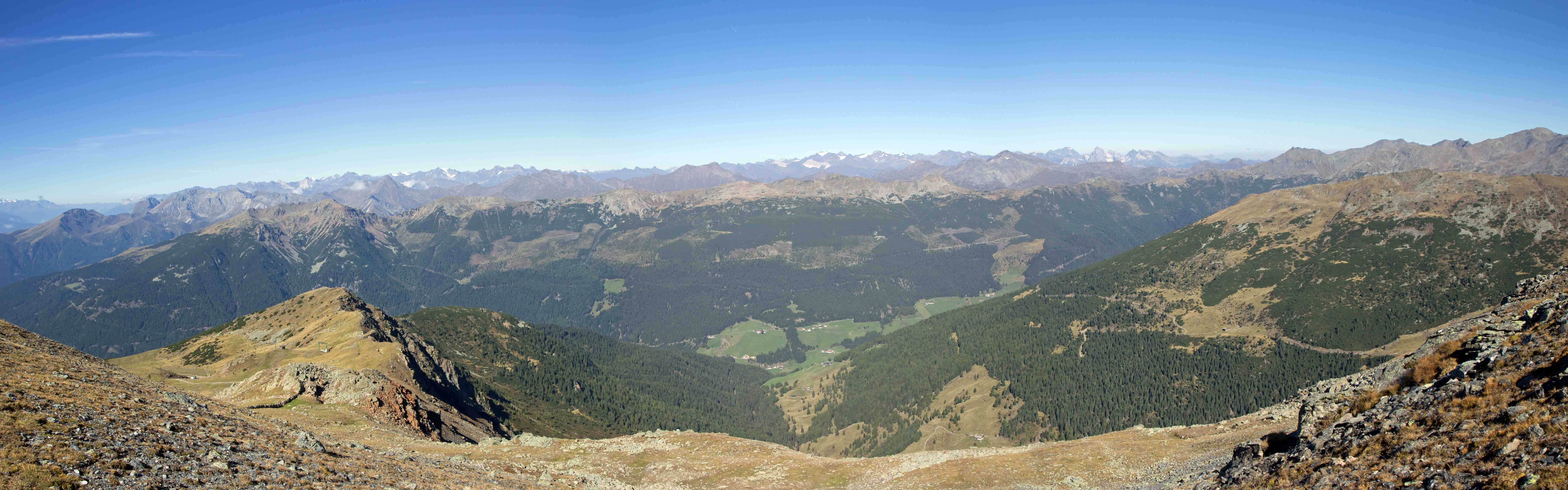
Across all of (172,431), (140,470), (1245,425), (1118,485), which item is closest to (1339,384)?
(1245,425)

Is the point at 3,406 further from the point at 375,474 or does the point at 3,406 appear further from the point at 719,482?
the point at 719,482

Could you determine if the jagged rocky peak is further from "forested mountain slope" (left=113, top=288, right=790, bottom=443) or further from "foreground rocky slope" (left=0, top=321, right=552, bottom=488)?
"foreground rocky slope" (left=0, top=321, right=552, bottom=488)

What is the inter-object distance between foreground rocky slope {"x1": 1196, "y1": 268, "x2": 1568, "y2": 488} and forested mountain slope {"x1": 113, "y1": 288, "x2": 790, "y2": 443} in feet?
259

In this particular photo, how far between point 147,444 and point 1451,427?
57888 millimetres

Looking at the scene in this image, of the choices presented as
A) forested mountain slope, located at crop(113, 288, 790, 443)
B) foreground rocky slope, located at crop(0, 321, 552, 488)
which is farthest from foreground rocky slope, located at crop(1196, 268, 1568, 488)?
forested mountain slope, located at crop(113, 288, 790, 443)

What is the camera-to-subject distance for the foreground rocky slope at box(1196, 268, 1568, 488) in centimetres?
2078

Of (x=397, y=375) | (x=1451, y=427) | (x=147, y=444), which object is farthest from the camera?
(x=397, y=375)

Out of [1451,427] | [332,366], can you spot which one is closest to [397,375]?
[332,366]

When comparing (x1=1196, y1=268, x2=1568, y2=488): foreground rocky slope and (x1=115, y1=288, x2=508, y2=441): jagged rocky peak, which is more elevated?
(x1=1196, y1=268, x2=1568, y2=488): foreground rocky slope

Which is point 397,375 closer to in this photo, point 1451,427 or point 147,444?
point 147,444

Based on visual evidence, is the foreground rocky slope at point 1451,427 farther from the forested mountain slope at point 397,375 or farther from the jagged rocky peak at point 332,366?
the forested mountain slope at point 397,375

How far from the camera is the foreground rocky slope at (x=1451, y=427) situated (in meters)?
20.8

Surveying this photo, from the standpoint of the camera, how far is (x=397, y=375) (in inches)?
3671

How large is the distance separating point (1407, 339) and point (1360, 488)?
218 meters
